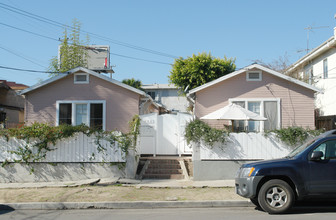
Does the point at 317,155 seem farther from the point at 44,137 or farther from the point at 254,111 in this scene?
the point at 44,137

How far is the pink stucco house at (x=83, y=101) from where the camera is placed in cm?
1515

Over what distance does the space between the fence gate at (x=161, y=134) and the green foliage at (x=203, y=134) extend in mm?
3042

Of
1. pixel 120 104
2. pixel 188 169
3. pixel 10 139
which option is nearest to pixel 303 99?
pixel 188 169

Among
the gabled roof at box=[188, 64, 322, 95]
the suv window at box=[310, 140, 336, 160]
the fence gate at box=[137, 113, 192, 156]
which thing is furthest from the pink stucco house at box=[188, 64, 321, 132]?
the suv window at box=[310, 140, 336, 160]

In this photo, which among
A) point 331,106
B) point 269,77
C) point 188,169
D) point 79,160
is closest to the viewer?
point 79,160

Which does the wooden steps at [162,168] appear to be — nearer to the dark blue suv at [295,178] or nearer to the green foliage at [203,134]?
the green foliage at [203,134]

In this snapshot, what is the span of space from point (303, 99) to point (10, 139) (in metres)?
12.1

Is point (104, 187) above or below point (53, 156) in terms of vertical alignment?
below

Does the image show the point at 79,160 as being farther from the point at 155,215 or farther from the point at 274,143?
the point at 274,143

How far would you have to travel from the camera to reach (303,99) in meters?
14.5

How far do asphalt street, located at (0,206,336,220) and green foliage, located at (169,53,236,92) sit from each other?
44.9 feet

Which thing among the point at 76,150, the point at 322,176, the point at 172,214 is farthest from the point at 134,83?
the point at 322,176

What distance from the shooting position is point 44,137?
1258 cm

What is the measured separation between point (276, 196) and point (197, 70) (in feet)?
47.4
